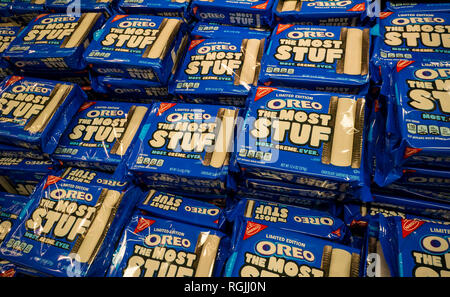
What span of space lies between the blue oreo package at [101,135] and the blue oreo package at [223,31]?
32.0 inches

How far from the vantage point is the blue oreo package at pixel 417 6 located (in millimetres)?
2062

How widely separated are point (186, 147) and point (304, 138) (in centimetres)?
70

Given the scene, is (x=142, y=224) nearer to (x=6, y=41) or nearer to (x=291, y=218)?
(x=291, y=218)

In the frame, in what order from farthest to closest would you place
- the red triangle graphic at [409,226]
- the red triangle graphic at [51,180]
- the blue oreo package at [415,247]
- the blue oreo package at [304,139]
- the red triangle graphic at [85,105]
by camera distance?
the red triangle graphic at [85,105]
the red triangle graphic at [51,180]
the blue oreo package at [304,139]
the red triangle graphic at [409,226]
the blue oreo package at [415,247]

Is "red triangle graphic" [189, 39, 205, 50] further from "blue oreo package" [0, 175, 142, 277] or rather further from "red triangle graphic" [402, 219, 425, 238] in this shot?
"red triangle graphic" [402, 219, 425, 238]

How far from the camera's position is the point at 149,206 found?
183cm

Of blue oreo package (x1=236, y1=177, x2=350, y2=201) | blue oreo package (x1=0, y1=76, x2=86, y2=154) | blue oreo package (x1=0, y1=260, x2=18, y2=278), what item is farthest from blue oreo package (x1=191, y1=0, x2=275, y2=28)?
blue oreo package (x1=0, y1=260, x2=18, y2=278)

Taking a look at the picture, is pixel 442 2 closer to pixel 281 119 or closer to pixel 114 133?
pixel 281 119

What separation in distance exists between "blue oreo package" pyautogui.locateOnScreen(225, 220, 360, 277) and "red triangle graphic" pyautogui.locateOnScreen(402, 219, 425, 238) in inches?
9.7

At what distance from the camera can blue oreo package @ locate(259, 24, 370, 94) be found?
180 cm

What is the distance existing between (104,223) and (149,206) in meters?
0.28

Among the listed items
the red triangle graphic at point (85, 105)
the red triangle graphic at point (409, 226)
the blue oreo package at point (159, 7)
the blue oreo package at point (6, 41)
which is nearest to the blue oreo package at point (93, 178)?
the red triangle graphic at point (85, 105)

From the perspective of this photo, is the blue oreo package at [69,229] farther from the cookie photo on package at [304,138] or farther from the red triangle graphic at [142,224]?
the cookie photo on package at [304,138]
